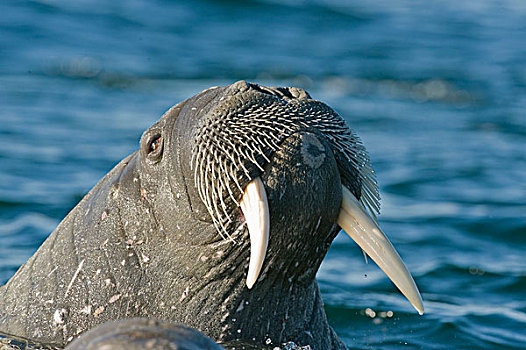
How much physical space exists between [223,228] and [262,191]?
0.30m

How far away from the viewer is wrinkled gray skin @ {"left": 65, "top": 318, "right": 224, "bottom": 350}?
10.5 feet

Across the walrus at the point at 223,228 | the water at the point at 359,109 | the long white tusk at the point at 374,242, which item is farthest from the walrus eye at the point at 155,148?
the water at the point at 359,109

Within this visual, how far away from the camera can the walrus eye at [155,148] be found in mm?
5027

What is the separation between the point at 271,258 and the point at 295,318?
49 centimetres

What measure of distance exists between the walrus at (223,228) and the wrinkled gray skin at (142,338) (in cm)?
107

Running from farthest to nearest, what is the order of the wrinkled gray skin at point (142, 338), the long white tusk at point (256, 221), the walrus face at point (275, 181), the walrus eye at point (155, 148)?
the walrus eye at point (155, 148) → the walrus face at point (275, 181) → the long white tusk at point (256, 221) → the wrinkled gray skin at point (142, 338)

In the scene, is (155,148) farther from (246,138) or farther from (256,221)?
(256,221)

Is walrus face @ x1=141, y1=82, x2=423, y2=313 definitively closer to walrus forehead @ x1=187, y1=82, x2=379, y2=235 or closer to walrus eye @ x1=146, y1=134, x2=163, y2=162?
walrus forehead @ x1=187, y1=82, x2=379, y2=235

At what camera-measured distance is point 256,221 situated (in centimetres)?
445

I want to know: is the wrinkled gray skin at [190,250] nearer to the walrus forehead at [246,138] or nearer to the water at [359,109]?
the walrus forehead at [246,138]

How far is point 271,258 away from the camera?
4.71 metres

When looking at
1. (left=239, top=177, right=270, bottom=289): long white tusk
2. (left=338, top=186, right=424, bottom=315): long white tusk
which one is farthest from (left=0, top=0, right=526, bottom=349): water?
(left=239, top=177, right=270, bottom=289): long white tusk

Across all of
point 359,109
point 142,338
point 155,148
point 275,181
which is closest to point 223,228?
point 275,181

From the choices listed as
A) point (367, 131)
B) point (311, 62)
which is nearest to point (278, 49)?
point (311, 62)
